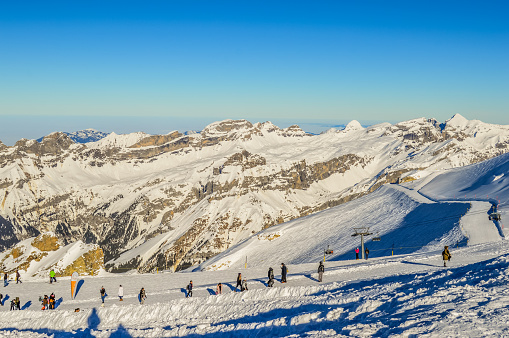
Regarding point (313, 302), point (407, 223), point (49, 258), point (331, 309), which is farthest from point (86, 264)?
point (331, 309)

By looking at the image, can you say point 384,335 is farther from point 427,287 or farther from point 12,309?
point 12,309

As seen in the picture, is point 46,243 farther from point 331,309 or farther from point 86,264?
point 331,309

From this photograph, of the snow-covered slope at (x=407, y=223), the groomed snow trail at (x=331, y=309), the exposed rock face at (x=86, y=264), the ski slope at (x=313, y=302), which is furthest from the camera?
the exposed rock face at (x=86, y=264)

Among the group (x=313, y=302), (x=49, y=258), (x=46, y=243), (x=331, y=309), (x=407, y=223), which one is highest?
(x=331, y=309)

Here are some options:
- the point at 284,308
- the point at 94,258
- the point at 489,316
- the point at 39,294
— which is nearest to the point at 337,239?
the point at 94,258

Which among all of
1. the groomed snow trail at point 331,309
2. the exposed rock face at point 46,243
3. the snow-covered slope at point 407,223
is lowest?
the exposed rock face at point 46,243

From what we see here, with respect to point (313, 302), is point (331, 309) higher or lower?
higher

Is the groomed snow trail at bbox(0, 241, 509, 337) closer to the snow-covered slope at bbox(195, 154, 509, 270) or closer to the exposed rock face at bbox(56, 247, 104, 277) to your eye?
the snow-covered slope at bbox(195, 154, 509, 270)

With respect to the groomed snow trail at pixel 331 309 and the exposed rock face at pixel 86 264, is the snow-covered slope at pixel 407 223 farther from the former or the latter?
the exposed rock face at pixel 86 264

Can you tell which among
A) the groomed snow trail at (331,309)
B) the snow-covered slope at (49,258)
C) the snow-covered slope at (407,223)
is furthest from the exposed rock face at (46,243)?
the groomed snow trail at (331,309)

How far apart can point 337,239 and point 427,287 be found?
64715 millimetres

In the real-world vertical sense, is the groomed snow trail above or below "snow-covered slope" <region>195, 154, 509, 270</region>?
above

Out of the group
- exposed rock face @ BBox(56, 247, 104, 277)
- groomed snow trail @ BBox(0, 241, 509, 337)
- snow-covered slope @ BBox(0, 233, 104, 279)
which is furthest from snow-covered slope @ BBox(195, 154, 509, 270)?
snow-covered slope @ BBox(0, 233, 104, 279)

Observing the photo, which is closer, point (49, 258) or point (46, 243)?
point (49, 258)
